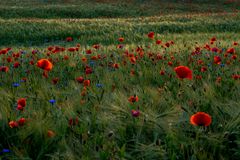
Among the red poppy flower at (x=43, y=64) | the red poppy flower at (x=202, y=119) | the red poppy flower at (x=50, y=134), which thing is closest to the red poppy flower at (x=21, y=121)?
the red poppy flower at (x=50, y=134)

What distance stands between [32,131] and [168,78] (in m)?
2.05

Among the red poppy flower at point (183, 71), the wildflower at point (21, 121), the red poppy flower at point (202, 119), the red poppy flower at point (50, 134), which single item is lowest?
the red poppy flower at point (50, 134)

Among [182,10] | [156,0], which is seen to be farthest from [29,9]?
[156,0]

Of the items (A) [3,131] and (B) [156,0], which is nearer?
(A) [3,131]

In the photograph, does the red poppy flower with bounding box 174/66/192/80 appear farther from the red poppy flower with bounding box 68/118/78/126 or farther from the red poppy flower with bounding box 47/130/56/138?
the red poppy flower with bounding box 47/130/56/138

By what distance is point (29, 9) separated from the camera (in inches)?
1003

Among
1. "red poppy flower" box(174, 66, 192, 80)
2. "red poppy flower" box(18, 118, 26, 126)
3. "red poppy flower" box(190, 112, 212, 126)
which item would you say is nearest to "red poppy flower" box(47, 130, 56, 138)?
"red poppy flower" box(18, 118, 26, 126)

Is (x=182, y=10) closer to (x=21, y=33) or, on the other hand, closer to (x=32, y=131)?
(x=21, y=33)

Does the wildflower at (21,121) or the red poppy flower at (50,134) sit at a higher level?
the wildflower at (21,121)

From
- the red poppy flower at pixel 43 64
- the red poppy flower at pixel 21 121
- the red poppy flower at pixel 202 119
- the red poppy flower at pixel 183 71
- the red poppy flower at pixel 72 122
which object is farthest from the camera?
the red poppy flower at pixel 43 64

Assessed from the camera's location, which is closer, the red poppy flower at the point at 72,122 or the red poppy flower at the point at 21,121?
the red poppy flower at the point at 21,121

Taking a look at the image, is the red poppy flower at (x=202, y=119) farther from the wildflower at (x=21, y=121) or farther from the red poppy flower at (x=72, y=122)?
the wildflower at (x=21, y=121)

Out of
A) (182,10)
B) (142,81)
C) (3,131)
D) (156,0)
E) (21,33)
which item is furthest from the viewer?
(156,0)

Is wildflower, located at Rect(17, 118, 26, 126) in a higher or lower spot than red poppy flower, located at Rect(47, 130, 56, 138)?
higher
